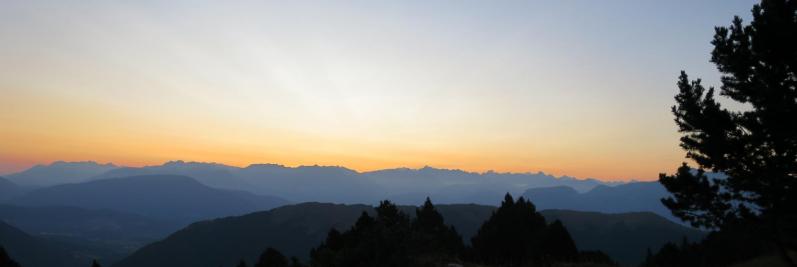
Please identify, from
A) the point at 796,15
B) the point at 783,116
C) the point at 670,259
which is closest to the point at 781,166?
the point at 783,116

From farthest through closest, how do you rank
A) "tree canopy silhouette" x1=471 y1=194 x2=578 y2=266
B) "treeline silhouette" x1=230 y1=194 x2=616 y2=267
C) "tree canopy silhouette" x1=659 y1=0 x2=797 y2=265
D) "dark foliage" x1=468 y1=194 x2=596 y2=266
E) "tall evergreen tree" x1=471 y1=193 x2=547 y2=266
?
"tall evergreen tree" x1=471 y1=193 x2=547 y2=266, "tree canopy silhouette" x1=471 y1=194 x2=578 y2=266, "dark foliage" x1=468 y1=194 x2=596 y2=266, "treeline silhouette" x1=230 y1=194 x2=616 y2=267, "tree canopy silhouette" x1=659 y1=0 x2=797 y2=265

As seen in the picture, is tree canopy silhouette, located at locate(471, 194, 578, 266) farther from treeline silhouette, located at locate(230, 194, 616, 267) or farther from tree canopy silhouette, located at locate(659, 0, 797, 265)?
tree canopy silhouette, located at locate(659, 0, 797, 265)

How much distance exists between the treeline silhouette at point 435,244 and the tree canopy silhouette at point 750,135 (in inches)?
202

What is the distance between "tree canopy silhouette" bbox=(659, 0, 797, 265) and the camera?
16.8m

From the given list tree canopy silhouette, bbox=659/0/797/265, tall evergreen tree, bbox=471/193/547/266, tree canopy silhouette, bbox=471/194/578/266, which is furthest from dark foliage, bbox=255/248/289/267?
tree canopy silhouette, bbox=659/0/797/265

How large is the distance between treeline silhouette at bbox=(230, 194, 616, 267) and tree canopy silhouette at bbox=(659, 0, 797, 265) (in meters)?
5.13

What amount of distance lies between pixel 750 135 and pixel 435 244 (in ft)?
54.8

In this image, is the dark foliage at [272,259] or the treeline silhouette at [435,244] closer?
the treeline silhouette at [435,244]

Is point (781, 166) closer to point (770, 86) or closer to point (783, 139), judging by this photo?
point (783, 139)

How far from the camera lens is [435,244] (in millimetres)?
28812

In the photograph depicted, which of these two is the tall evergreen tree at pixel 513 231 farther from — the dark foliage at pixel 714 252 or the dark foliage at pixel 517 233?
the dark foliage at pixel 714 252

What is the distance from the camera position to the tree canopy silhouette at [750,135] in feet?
55.1

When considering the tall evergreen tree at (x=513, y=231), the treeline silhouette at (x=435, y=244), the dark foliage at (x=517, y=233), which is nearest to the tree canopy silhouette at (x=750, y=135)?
the treeline silhouette at (x=435, y=244)

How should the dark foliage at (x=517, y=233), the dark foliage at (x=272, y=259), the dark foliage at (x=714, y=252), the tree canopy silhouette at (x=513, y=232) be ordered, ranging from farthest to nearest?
the dark foliage at (x=714, y=252)
the dark foliage at (x=272, y=259)
the tree canopy silhouette at (x=513, y=232)
the dark foliage at (x=517, y=233)
